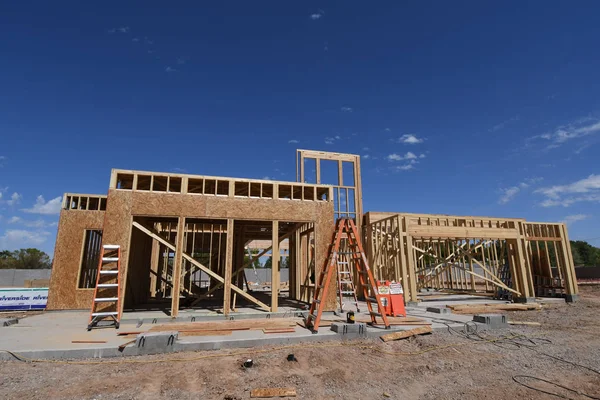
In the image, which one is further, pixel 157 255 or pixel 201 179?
pixel 157 255

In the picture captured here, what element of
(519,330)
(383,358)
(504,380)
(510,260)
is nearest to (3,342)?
(383,358)

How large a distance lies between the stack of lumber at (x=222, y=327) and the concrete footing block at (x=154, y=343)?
104 cm

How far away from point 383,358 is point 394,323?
2682mm

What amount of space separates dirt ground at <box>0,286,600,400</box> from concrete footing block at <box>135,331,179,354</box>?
300mm

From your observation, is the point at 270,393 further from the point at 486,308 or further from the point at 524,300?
the point at 524,300

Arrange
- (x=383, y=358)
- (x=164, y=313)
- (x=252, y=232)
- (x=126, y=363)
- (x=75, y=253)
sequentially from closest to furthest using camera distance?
(x=126, y=363) < (x=383, y=358) < (x=164, y=313) < (x=75, y=253) < (x=252, y=232)

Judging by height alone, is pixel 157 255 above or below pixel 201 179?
below

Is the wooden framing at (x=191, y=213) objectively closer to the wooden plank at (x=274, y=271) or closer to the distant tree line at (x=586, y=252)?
the wooden plank at (x=274, y=271)

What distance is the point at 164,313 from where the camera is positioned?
11.8 meters

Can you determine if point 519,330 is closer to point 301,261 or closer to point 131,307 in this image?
point 301,261

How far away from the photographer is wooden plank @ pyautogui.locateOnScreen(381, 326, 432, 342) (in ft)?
27.8

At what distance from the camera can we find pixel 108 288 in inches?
413

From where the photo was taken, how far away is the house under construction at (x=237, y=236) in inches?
444

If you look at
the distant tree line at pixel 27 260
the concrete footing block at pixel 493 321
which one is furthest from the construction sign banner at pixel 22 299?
the distant tree line at pixel 27 260
